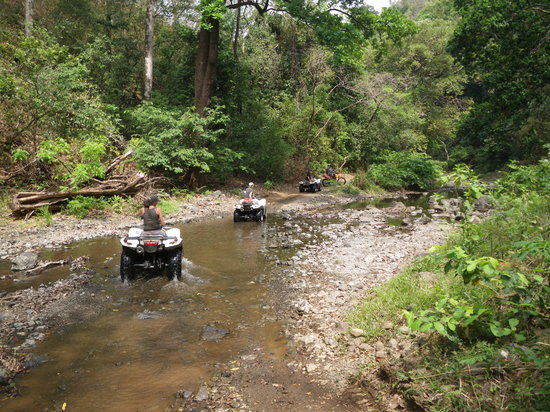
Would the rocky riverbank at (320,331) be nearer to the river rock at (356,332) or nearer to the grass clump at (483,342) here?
the river rock at (356,332)

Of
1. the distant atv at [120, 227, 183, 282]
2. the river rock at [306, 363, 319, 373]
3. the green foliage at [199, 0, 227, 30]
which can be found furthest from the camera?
the green foliage at [199, 0, 227, 30]

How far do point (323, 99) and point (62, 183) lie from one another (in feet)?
61.5

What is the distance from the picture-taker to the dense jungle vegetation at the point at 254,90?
511 inches

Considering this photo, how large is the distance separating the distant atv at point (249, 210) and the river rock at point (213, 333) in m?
7.82

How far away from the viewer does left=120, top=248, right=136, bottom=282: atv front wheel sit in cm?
663

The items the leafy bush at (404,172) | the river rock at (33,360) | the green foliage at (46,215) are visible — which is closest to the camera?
the river rock at (33,360)

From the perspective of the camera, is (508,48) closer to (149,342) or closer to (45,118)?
(149,342)

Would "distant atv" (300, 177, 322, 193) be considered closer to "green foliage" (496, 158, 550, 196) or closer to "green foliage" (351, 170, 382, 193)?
"green foliage" (351, 170, 382, 193)

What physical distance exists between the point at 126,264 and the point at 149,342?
2.41 metres

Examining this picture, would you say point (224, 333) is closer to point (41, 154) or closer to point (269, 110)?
point (41, 154)

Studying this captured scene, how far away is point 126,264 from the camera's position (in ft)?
21.9

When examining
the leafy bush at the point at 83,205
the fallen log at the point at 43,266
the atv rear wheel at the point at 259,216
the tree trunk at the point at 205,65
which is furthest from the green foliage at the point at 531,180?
the tree trunk at the point at 205,65

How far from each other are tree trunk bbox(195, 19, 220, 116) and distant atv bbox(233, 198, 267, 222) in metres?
7.20

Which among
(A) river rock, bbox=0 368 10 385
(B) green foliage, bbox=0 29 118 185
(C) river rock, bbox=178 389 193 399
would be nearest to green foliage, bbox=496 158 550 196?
(C) river rock, bbox=178 389 193 399
